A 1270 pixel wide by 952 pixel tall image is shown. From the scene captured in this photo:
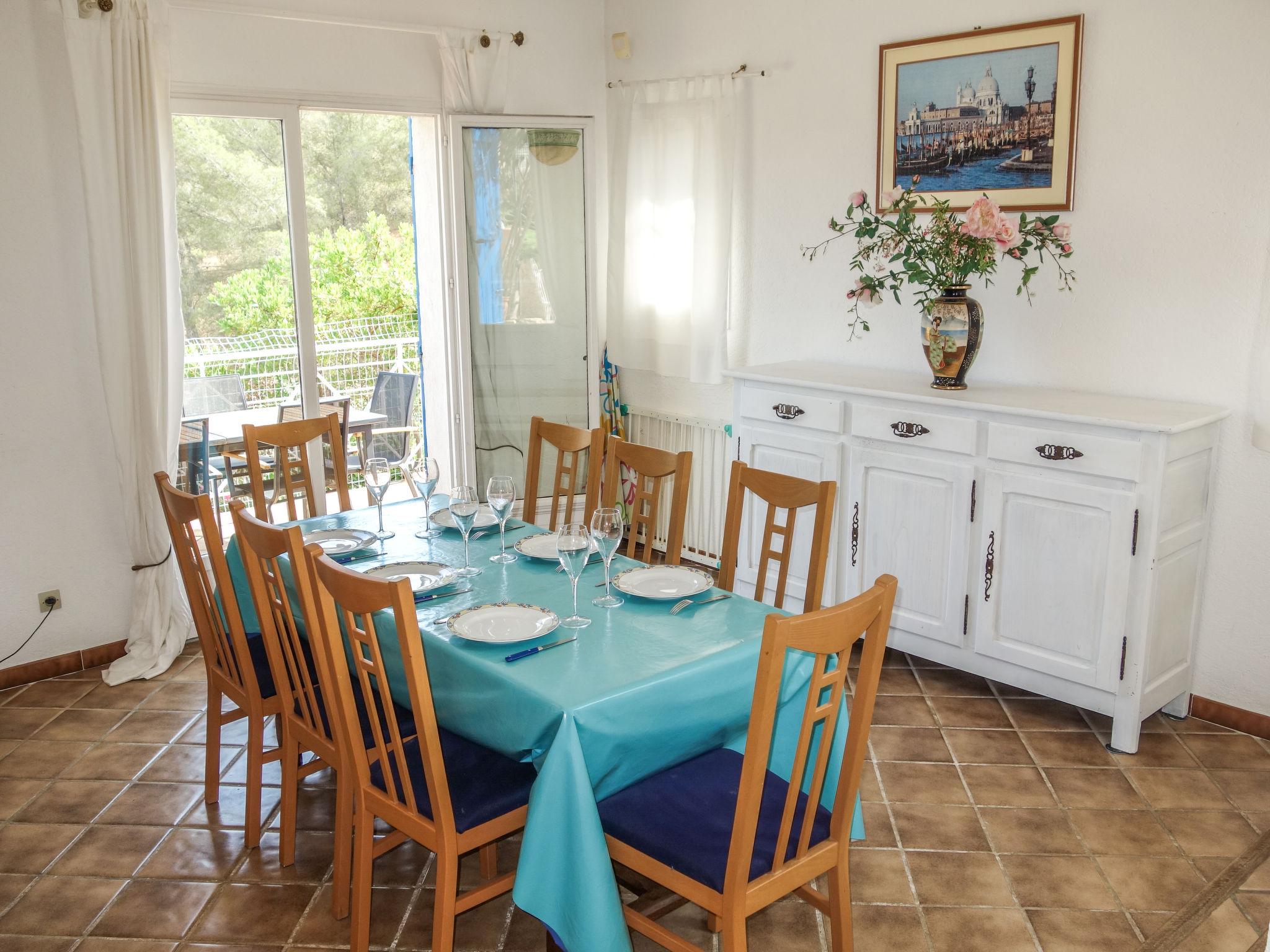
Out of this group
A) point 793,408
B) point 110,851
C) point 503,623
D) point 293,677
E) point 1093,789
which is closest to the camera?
point 503,623

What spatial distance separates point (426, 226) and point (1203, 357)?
3269 millimetres

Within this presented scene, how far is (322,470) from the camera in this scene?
4195 millimetres

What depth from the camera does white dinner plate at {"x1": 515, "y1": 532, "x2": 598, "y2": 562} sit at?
8.44ft

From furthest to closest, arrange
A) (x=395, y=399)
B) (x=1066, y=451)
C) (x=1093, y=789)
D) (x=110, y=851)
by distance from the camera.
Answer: (x=395, y=399) < (x=1066, y=451) < (x=1093, y=789) < (x=110, y=851)

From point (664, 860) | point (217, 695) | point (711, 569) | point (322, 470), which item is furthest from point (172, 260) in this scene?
point (664, 860)

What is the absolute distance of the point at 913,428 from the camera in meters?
3.33

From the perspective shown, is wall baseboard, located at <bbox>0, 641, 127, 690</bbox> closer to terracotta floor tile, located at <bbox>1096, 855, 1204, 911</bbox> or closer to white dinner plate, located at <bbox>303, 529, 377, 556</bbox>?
white dinner plate, located at <bbox>303, 529, 377, 556</bbox>

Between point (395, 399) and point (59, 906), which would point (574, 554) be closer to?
point (59, 906)

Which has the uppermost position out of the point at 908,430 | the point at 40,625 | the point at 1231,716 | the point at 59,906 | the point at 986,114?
the point at 986,114

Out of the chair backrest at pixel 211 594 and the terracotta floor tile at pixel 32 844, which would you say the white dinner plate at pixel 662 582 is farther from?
the terracotta floor tile at pixel 32 844

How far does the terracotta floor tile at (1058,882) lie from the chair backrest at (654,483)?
1.12m

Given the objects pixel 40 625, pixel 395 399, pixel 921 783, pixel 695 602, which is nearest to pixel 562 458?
pixel 695 602

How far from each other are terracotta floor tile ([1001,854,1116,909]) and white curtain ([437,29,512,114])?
352 cm

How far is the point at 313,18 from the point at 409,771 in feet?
10.2
